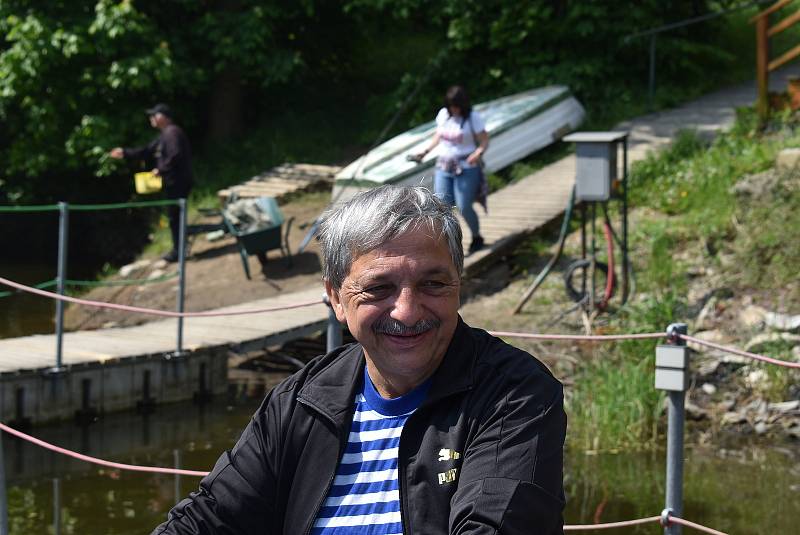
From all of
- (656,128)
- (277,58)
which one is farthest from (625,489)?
(277,58)

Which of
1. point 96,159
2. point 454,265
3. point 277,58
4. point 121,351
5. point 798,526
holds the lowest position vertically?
point 798,526

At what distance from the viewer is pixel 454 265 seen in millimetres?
2953

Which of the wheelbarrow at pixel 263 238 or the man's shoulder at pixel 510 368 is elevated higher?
the wheelbarrow at pixel 263 238

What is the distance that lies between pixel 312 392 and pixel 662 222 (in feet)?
32.0

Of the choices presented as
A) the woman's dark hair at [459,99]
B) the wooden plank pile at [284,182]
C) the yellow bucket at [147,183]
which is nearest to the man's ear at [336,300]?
the woman's dark hair at [459,99]

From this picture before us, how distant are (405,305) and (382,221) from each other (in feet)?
0.63

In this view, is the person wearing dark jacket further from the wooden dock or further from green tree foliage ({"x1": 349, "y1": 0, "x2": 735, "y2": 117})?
green tree foliage ({"x1": 349, "y1": 0, "x2": 735, "y2": 117})

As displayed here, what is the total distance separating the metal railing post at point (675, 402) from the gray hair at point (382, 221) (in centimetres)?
174

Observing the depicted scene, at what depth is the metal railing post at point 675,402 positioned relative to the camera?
452 cm

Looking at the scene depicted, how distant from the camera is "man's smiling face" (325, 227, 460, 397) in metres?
2.90

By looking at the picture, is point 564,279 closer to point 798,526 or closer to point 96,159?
point 798,526

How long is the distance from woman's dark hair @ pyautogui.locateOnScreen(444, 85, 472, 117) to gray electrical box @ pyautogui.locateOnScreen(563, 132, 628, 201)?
1247 millimetres

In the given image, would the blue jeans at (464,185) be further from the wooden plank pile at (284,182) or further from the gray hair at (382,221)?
the gray hair at (382,221)

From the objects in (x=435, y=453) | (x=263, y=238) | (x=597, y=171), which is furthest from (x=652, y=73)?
(x=435, y=453)
